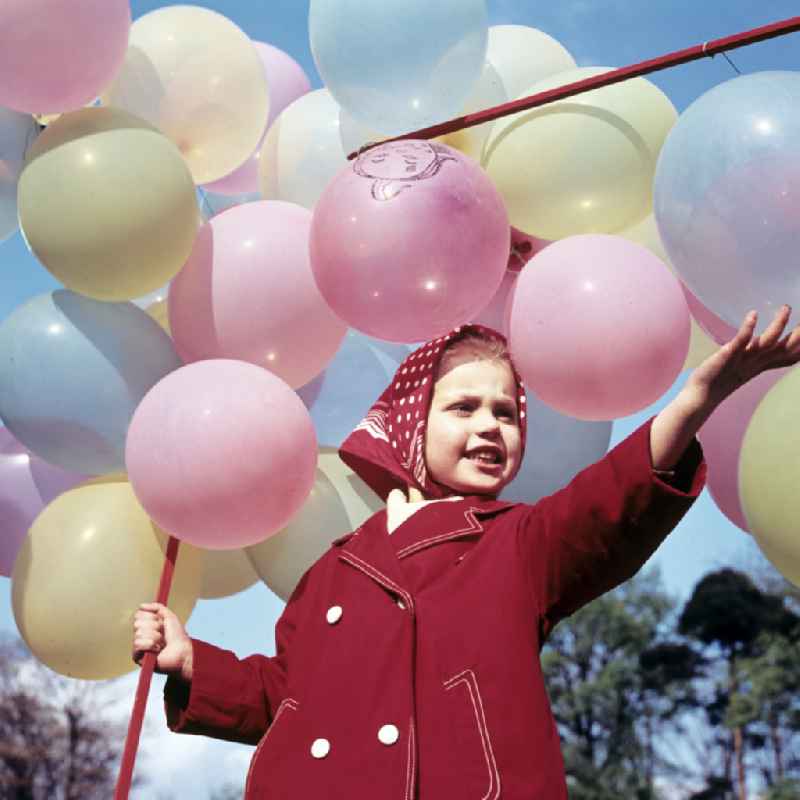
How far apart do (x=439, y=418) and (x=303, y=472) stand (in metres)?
0.30

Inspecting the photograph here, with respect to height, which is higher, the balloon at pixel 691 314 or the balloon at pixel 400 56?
the balloon at pixel 400 56

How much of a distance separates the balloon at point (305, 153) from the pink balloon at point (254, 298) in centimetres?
32

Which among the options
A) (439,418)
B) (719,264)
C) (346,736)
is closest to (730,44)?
(719,264)

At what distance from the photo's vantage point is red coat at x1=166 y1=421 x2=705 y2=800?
5.87 ft

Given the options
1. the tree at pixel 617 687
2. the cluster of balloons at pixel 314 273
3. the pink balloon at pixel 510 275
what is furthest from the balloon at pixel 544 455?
the tree at pixel 617 687

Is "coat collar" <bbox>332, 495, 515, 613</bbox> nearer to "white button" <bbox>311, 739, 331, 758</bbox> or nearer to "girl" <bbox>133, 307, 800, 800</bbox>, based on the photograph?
"girl" <bbox>133, 307, 800, 800</bbox>

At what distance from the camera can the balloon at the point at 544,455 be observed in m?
2.59

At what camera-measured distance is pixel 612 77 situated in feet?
7.94

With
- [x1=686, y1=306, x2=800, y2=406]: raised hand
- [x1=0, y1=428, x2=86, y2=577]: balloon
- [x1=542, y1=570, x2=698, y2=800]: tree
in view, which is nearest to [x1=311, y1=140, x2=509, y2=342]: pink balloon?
[x1=686, y1=306, x2=800, y2=406]: raised hand

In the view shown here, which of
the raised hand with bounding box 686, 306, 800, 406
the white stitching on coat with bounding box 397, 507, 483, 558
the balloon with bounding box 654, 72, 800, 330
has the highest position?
the balloon with bounding box 654, 72, 800, 330

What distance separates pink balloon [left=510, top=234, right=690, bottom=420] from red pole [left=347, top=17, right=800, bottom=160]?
1.24 ft

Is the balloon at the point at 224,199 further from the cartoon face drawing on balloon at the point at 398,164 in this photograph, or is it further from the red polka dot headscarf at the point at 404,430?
the red polka dot headscarf at the point at 404,430

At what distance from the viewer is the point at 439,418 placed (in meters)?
2.24

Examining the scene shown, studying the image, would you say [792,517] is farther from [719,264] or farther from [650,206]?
[650,206]
